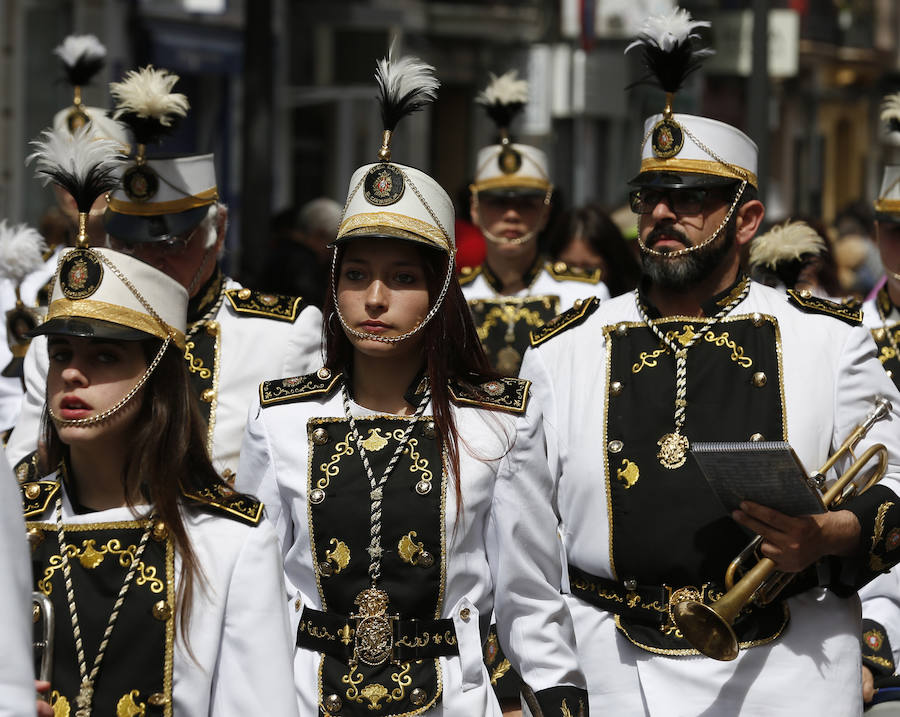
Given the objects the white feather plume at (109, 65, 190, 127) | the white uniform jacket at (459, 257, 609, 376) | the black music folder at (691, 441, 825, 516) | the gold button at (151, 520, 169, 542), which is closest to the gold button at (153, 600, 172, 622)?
the gold button at (151, 520, 169, 542)

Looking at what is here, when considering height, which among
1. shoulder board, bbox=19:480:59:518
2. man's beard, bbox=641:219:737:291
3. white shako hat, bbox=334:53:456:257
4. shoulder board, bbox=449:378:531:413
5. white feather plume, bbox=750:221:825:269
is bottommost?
shoulder board, bbox=19:480:59:518

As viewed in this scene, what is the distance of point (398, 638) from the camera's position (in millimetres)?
4555

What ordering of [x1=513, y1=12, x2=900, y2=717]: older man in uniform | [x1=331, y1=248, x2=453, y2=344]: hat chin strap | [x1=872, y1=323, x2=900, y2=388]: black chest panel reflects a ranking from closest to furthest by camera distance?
[x1=331, y1=248, x2=453, y2=344]: hat chin strap
[x1=513, y1=12, x2=900, y2=717]: older man in uniform
[x1=872, y1=323, x2=900, y2=388]: black chest panel

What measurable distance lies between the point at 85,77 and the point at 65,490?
4.94 meters

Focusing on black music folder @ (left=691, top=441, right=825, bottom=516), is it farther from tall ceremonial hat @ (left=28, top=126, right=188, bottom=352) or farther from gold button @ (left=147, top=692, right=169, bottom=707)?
gold button @ (left=147, top=692, right=169, bottom=707)

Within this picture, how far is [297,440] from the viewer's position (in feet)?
15.7

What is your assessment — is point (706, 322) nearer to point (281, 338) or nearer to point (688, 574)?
point (688, 574)

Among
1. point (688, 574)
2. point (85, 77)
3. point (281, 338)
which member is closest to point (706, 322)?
point (688, 574)

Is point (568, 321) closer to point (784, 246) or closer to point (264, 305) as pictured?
point (264, 305)

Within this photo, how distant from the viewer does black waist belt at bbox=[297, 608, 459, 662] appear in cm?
455

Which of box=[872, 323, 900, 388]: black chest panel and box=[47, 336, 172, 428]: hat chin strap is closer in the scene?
box=[47, 336, 172, 428]: hat chin strap

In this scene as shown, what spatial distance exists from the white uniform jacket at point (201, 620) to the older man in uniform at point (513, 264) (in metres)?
4.99

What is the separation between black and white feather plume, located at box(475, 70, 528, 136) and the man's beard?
4272mm

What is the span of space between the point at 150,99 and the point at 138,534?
9.07 feet
